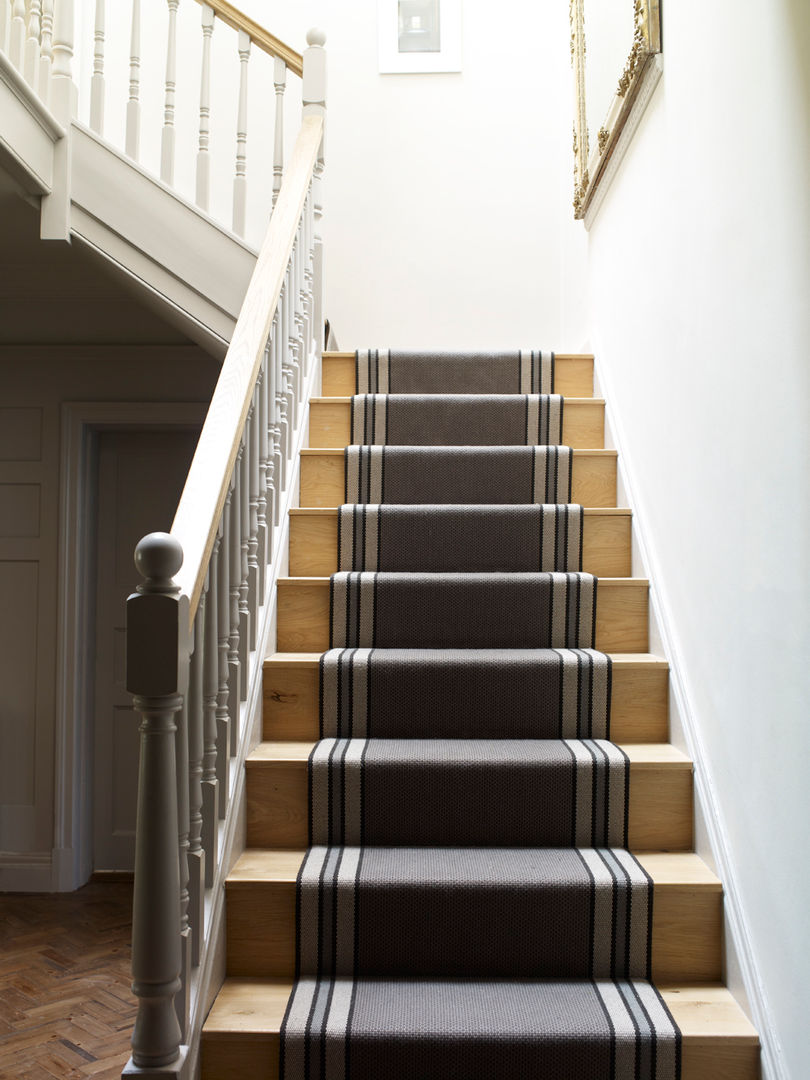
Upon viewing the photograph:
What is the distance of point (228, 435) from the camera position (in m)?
1.56

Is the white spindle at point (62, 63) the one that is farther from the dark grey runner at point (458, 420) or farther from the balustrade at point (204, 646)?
the dark grey runner at point (458, 420)

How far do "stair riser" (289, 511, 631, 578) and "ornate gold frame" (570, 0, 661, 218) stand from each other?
3.57 feet

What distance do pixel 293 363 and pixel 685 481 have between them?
1.14 metres

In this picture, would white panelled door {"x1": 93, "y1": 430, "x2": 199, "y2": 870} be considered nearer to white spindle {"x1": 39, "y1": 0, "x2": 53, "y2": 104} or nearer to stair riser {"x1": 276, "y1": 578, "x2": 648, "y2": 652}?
white spindle {"x1": 39, "y1": 0, "x2": 53, "y2": 104}

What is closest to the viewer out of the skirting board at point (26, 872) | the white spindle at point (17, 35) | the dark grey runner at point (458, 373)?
the white spindle at point (17, 35)

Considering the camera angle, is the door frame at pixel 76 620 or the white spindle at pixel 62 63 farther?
the door frame at pixel 76 620

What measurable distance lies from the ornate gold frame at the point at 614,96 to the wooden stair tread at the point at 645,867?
1.79m

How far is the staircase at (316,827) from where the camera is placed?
1.41m

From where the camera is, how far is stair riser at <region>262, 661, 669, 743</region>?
6.52ft

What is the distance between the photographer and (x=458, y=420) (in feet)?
8.99

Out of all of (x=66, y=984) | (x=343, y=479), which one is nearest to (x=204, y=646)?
(x=343, y=479)

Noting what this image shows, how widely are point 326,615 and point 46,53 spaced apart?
1878mm

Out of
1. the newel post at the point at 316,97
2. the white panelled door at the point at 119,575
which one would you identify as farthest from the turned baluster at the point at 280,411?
the white panelled door at the point at 119,575

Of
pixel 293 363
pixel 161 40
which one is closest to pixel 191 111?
pixel 161 40
